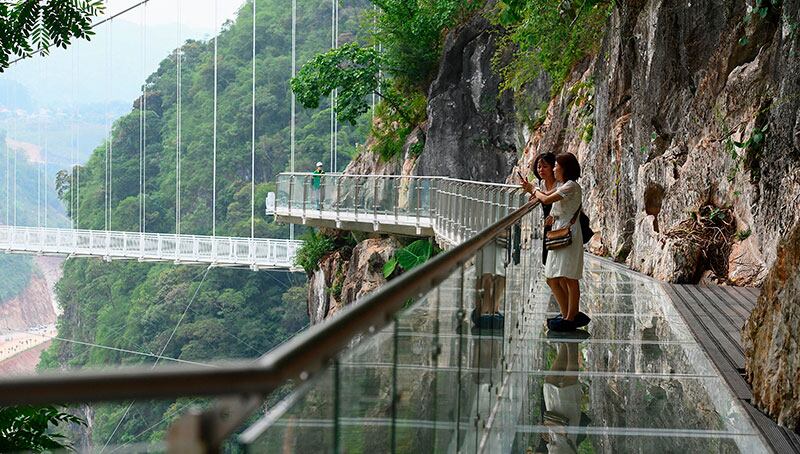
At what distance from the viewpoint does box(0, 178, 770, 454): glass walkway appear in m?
1.09

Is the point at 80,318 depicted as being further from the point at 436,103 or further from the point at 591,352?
the point at 591,352

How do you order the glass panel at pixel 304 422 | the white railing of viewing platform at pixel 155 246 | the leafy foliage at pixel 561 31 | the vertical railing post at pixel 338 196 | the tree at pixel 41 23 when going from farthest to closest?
the white railing of viewing platform at pixel 155 246
the vertical railing post at pixel 338 196
the leafy foliage at pixel 561 31
the tree at pixel 41 23
the glass panel at pixel 304 422

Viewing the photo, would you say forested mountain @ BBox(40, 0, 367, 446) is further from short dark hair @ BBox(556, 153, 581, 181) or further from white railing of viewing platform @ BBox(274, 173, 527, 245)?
short dark hair @ BBox(556, 153, 581, 181)

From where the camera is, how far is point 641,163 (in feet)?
44.7

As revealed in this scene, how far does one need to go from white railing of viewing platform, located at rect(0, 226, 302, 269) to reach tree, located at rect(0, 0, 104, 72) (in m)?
28.4

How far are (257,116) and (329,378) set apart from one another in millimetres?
50427

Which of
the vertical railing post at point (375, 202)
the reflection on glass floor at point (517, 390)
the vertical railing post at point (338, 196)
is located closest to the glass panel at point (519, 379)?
the reflection on glass floor at point (517, 390)

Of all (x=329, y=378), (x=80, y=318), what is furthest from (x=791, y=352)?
(x=80, y=318)

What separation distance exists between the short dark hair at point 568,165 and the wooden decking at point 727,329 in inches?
50.2

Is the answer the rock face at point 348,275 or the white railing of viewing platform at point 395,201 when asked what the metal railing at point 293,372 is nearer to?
the white railing of viewing platform at point 395,201

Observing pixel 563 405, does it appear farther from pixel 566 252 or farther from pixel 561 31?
pixel 561 31

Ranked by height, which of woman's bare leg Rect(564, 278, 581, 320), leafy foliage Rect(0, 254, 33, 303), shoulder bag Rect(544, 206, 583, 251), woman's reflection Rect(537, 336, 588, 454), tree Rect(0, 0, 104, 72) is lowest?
leafy foliage Rect(0, 254, 33, 303)

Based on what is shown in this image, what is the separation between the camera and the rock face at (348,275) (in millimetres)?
26906

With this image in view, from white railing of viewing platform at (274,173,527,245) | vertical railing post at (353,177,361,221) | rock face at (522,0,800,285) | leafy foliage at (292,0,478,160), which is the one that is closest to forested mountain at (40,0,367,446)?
leafy foliage at (292,0,478,160)
